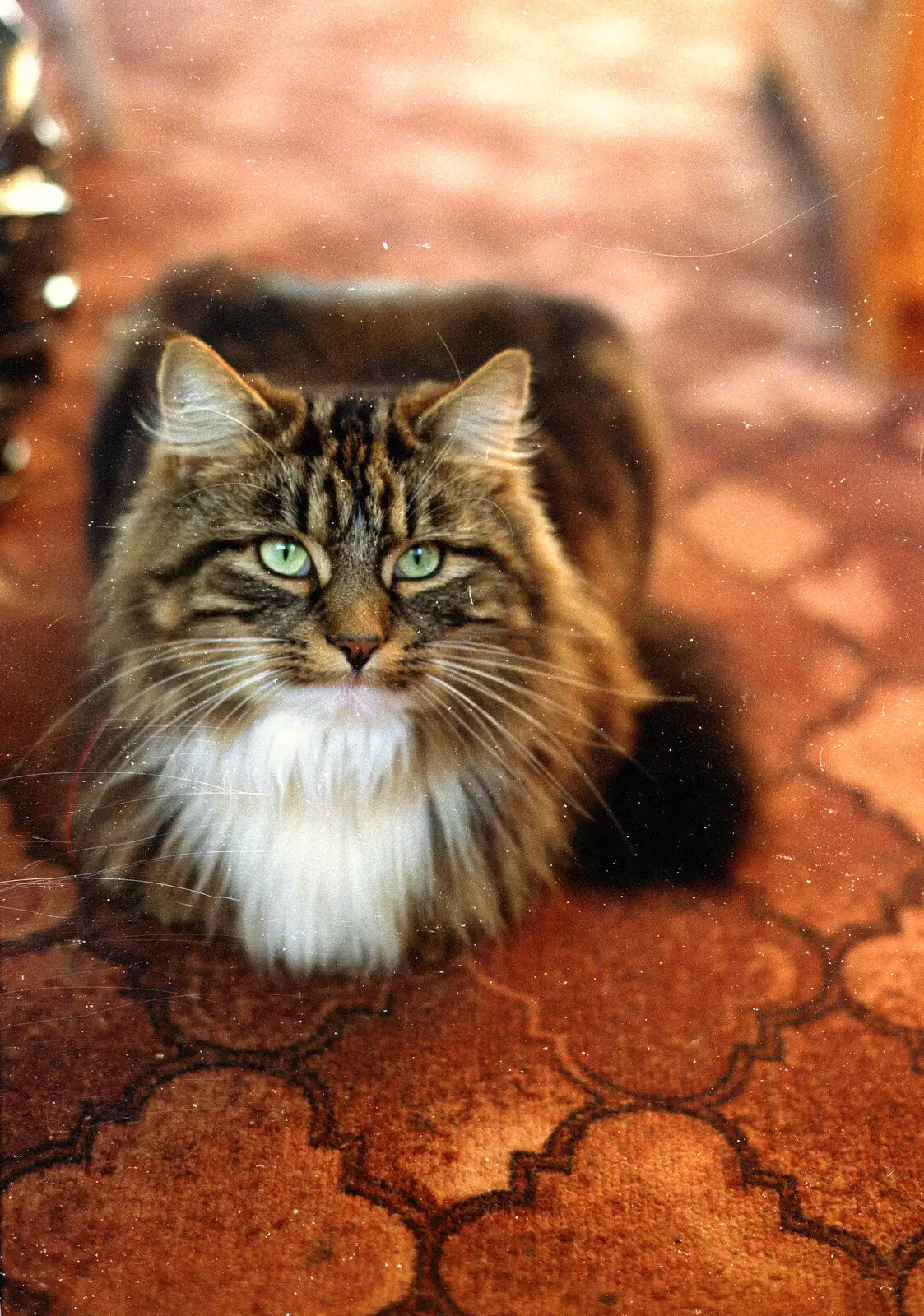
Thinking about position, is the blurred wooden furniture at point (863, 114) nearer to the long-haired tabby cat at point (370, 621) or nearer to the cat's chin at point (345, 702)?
the long-haired tabby cat at point (370, 621)

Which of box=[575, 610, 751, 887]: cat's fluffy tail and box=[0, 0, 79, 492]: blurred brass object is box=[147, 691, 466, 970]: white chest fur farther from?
box=[0, 0, 79, 492]: blurred brass object

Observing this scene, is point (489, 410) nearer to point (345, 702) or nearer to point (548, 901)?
point (345, 702)

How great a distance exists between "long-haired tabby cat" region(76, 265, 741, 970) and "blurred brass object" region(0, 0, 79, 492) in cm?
7

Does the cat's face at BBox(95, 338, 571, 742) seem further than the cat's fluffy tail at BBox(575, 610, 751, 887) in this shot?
No

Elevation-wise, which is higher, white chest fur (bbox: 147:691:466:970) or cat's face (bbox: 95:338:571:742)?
cat's face (bbox: 95:338:571:742)

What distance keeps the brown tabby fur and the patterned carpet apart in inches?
1.2

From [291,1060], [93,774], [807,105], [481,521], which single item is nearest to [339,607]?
[481,521]

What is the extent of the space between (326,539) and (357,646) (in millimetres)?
70

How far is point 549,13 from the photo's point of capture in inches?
30.2

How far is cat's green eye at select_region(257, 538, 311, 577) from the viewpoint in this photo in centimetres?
73

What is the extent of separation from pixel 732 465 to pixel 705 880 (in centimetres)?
31

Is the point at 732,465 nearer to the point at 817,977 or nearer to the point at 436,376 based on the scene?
the point at 436,376

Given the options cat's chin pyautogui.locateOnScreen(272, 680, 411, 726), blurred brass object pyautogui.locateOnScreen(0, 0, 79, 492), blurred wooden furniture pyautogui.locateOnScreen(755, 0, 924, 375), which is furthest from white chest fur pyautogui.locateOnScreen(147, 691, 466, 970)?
blurred wooden furniture pyautogui.locateOnScreen(755, 0, 924, 375)

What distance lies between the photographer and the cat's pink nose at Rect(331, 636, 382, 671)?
0.73 meters
